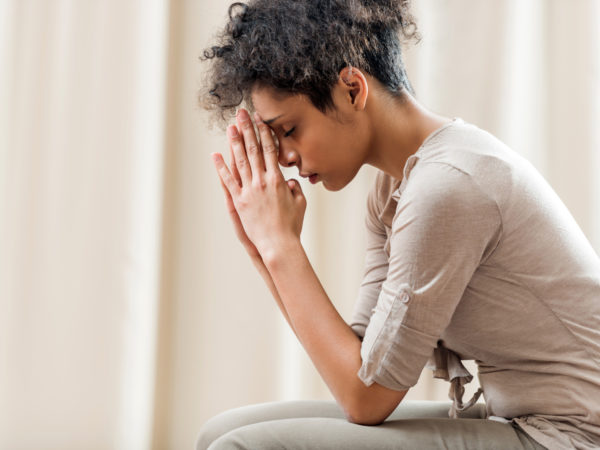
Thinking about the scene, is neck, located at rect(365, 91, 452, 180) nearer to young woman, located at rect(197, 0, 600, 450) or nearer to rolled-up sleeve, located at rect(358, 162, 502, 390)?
young woman, located at rect(197, 0, 600, 450)

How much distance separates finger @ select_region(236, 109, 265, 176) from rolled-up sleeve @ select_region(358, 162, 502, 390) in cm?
30

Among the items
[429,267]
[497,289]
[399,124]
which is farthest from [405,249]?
[399,124]

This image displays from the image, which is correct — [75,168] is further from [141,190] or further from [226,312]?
[226,312]

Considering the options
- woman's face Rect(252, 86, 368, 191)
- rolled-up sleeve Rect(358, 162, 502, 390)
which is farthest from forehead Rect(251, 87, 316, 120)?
rolled-up sleeve Rect(358, 162, 502, 390)

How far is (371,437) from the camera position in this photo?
793 millimetres

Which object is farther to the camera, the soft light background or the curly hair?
the soft light background

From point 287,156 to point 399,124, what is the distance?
0.57ft

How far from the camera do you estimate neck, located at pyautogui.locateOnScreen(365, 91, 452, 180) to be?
3.10 ft

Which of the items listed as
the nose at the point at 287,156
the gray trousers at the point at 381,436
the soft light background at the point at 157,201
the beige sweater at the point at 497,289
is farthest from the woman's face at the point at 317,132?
the soft light background at the point at 157,201

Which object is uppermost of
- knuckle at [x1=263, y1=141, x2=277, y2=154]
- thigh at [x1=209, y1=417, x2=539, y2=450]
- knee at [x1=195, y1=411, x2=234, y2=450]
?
knuckle at [x1=263, y1=141, x2=277, y2=154]

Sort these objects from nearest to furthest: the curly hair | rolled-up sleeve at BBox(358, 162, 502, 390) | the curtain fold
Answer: rolled-up sleeve at BBox(358, 162, 502, 390) < the curly hair < the curtain fold

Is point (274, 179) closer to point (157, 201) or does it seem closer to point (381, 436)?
point (381, 436)

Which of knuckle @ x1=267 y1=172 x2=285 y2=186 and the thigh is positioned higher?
knuckle @ x1=267 y1=172 x2=285 y2=186

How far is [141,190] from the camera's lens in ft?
4.96
